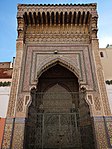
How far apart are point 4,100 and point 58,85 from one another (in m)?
1.96

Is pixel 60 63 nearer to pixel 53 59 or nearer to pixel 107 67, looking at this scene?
pixel 53 59

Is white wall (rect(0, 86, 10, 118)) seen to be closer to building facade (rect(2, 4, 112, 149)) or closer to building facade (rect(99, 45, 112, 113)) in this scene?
building facade (rect(2, 4, 112, 149))

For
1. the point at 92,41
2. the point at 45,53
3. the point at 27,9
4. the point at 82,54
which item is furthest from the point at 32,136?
the point at 27,9

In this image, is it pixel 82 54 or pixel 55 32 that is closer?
pixel 82 54

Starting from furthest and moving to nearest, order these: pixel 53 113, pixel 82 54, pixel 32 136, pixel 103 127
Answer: pixel 82 54, pixel 53 113, pixel 32 136, pixel 103 127

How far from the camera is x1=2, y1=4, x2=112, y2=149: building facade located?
4.50 meters

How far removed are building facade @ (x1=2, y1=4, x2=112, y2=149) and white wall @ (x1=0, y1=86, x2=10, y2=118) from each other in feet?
0.44

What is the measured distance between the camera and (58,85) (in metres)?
6.03

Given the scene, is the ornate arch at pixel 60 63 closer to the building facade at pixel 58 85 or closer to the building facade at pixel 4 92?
the building facade at pixel 58 85

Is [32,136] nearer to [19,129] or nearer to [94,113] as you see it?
[19,129]

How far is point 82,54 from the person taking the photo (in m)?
5.77

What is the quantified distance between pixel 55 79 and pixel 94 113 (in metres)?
2.06

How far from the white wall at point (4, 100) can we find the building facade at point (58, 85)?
0.44ft

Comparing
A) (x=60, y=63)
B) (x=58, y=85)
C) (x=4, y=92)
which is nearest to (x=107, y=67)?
(x=60, y=63)
